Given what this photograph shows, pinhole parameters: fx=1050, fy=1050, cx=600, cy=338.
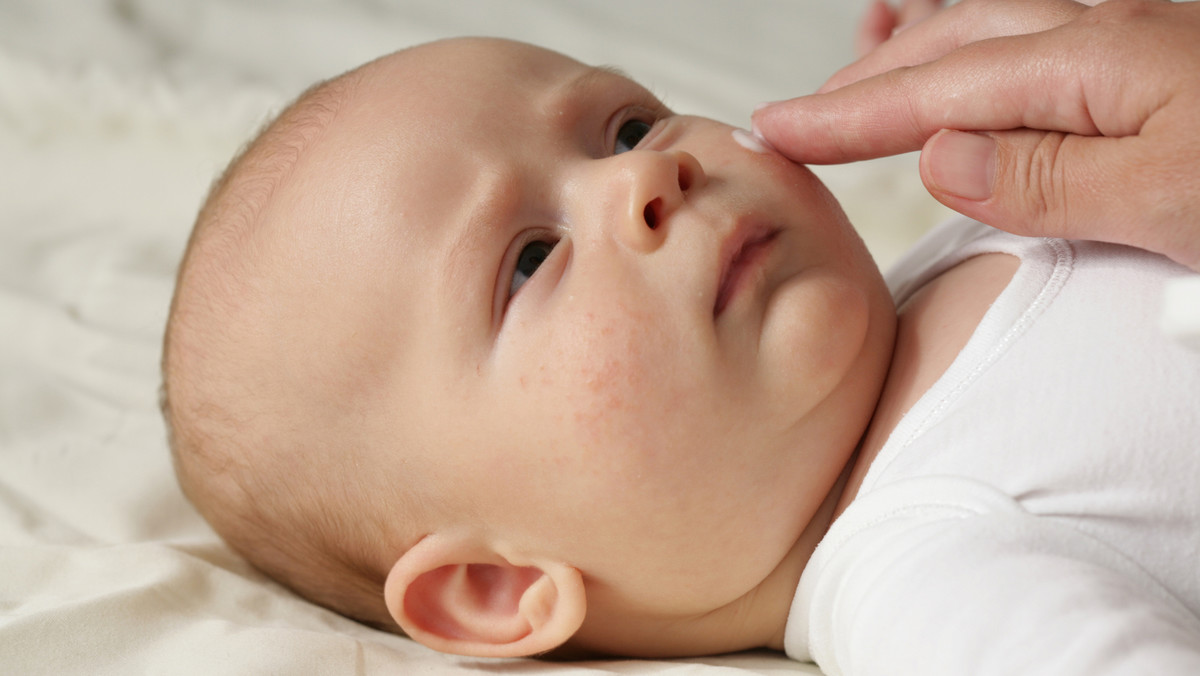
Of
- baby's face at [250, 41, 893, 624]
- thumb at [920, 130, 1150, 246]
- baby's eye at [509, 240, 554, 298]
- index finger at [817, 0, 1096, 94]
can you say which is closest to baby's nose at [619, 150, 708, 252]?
baby's face at [250, 41, 893, 624]

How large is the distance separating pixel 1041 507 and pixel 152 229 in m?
1.73

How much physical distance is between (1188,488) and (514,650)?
2.23ft

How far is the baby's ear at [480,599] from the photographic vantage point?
1123 millimetres

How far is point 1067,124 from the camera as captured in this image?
3.16 feet

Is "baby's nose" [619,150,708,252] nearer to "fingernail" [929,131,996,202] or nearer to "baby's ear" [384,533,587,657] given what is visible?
"fingernail" [929,131,996,202]

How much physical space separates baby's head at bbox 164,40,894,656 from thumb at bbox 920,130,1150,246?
6.9 inches

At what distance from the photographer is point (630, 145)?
4.28 ft

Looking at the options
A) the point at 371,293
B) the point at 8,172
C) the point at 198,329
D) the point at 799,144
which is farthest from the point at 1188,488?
the point at 8,172

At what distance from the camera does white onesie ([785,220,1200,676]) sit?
827mm

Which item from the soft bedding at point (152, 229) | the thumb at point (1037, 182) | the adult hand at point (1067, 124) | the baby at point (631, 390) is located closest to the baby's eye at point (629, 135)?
the baby at point (631, 390)

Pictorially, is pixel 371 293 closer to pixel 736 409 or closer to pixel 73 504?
pixel 736 409

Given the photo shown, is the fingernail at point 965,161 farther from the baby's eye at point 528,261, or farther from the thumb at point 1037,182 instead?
the baby's eye at point 528,261

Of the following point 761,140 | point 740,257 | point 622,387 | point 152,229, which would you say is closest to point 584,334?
point 622,387

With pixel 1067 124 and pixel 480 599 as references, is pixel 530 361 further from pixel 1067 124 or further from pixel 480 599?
pixel 1067 124
